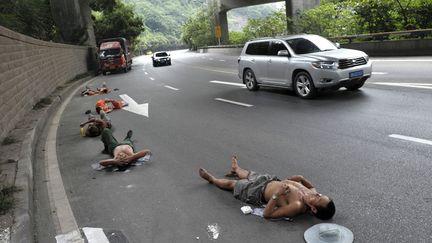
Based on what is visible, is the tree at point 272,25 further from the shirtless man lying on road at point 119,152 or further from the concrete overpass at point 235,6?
the shirtless man lying on road at point 119,152

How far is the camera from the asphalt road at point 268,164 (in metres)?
4.37

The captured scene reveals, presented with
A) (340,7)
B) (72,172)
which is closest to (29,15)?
(340,7)

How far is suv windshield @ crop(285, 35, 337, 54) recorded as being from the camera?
1216cm

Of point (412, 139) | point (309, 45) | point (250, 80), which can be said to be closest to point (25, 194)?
point (412, 139)

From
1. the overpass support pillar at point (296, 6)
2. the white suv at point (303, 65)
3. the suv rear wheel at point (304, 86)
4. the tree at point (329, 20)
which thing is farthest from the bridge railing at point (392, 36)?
the overpass support pillar at point (296, 6)

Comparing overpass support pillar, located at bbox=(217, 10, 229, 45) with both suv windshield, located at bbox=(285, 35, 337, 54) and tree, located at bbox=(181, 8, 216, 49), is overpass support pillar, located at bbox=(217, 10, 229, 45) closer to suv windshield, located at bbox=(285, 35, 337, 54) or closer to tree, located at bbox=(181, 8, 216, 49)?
tree, located at bbox=(181, 8, 216, 49)

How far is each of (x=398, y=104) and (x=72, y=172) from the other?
6.97 meters

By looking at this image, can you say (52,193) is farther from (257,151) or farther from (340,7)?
(340,7)

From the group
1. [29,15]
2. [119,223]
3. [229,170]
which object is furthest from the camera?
[29,15]

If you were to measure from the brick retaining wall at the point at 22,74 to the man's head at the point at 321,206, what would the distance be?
6382 mm

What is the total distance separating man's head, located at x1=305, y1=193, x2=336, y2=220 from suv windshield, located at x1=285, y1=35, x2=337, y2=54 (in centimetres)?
834

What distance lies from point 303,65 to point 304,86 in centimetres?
58

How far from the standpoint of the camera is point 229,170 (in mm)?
6258

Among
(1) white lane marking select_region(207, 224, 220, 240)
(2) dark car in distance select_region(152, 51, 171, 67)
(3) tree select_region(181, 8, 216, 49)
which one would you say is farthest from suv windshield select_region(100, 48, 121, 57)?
(3) tree select_region(181, 8, 216, 49)
